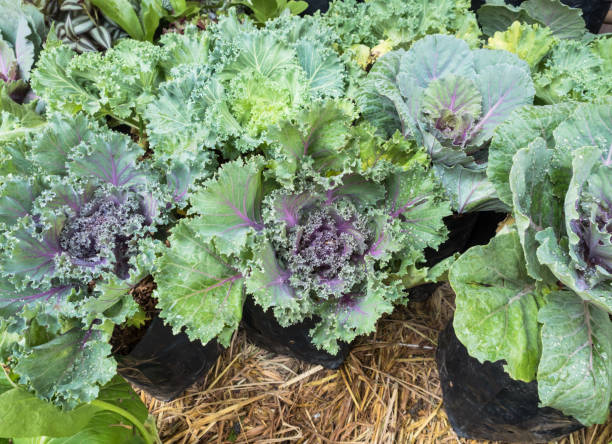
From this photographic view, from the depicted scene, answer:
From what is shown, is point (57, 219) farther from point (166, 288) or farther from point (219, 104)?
point (219, 104)

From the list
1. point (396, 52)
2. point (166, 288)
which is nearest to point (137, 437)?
point (166, 288)

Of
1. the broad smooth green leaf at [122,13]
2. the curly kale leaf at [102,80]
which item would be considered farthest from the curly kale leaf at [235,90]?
the broad smooth green leaf at [122,13]

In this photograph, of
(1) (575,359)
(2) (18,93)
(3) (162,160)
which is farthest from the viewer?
(2) (18,93)

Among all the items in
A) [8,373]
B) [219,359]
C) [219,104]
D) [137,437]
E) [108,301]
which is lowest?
[219,359]

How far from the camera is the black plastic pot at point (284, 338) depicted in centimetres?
115

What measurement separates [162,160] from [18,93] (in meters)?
0.63

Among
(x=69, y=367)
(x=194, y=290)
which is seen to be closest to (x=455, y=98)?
(x=194, y=290)

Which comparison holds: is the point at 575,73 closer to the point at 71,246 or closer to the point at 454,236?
the point at 454,236

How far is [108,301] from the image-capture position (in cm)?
91

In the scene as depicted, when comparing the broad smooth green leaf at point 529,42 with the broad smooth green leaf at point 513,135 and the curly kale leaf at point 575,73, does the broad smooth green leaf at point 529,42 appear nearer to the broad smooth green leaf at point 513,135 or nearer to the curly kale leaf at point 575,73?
the curly kale leaf at point 575,73

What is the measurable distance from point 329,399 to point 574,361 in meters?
0.71

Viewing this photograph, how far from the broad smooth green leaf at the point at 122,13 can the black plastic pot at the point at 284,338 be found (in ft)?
2.91

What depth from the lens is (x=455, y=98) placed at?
3.34 feet

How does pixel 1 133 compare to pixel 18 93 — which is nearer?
pixel 1 133
